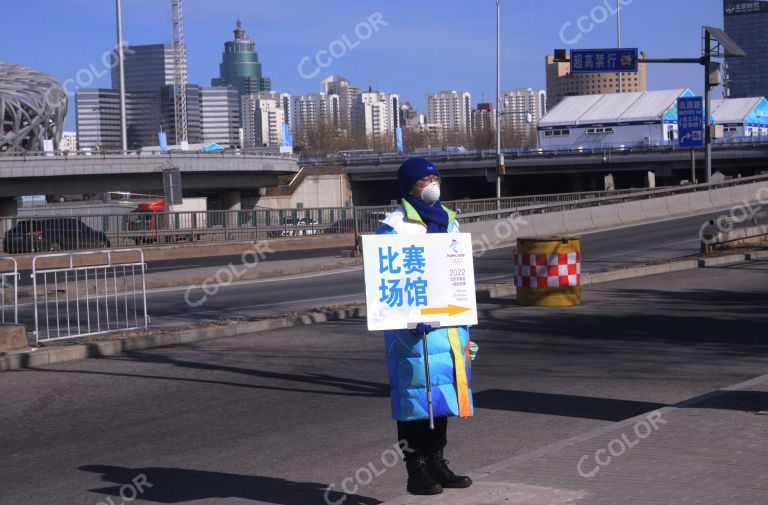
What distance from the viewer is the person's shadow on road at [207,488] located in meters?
6.51

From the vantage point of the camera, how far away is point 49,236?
111ft

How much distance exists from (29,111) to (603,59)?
77.7m

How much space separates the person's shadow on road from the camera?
6512 mm

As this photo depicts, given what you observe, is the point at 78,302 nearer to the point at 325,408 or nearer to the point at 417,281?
the point at 325,408

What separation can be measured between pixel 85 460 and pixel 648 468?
164 inches

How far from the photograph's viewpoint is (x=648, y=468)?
6512 mm

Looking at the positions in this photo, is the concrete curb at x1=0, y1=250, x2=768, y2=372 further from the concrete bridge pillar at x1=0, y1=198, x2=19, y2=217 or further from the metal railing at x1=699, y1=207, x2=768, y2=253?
the concrete bridge pillar at x1=0, y1=198, x2=19, y2=217

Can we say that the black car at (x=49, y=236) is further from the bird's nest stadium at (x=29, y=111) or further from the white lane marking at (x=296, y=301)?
the bird's nest stadium at (x=29, y=111)

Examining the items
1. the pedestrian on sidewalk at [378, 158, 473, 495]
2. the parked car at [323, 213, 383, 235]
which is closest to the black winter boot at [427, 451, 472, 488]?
the pedestrian on sidewalk at [378, 158, 473, 495]

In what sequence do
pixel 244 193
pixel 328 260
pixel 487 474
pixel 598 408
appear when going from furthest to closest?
1. pixel 244 193
2. pixel 328 260
3. pixel 598 408
4. pixel 487 474

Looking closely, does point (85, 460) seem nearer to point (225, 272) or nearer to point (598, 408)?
point (598, 408)

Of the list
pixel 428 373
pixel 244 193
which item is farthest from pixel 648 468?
pixel 244 193

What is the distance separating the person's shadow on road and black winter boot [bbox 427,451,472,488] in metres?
0.55

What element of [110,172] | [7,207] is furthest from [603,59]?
[7,207]
